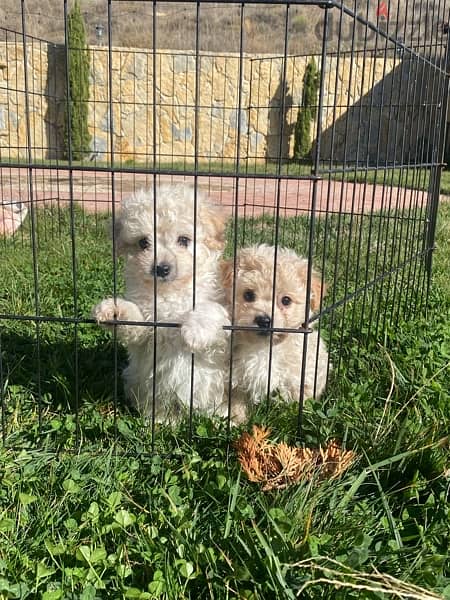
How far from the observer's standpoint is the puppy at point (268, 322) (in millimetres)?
2904

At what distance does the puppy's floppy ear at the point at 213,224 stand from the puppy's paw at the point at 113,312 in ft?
2.01

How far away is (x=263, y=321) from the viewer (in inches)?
111

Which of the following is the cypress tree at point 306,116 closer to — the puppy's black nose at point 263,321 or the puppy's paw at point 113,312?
the puppy's black nose at point 263,321

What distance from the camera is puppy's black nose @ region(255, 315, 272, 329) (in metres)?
2.81

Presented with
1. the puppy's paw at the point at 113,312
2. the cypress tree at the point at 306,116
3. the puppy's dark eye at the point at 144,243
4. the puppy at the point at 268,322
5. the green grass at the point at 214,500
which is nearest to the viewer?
the green grass at the point at 214,500

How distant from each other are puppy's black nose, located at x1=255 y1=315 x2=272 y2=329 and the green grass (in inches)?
15.2

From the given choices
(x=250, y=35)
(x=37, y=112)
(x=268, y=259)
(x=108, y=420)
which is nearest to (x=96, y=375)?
(x=108, y=420)

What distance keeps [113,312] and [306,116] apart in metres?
15.7

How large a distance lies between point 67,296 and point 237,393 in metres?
1.89

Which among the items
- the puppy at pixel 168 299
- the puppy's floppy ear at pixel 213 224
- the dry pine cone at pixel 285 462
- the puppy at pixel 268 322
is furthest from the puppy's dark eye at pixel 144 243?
the dry pine cone at pixel 285 462

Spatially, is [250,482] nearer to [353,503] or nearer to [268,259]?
[353,503]

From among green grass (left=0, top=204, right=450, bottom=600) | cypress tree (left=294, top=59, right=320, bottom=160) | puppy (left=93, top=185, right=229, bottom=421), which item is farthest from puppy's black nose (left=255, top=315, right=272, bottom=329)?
cypress tree (left=294, top=59, right=320, bottom=160)

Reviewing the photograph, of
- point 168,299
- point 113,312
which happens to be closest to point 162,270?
point 168,299

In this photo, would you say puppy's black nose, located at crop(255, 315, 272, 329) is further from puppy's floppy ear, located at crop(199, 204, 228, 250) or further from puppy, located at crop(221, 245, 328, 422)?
puppy's floppy ear, located at crop(199, 204, 228, 250)
